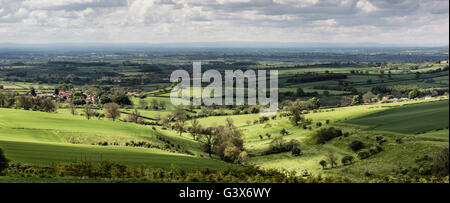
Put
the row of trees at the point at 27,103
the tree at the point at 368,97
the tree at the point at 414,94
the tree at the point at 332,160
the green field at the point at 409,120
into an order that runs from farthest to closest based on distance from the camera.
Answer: the tree at the point at 368,97
the tree at the point at 414,94
the row of trees at the point at 27,103
the green field at the point at 409,120
the tree at the point at 332,160

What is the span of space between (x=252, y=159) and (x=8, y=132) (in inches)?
1230

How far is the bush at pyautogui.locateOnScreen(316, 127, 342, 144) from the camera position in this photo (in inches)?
2235

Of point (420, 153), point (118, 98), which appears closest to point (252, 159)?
point (420, 153)

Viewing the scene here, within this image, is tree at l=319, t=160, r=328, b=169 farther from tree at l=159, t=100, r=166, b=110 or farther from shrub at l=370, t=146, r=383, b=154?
tree at l=159, t=100, r=166, b=110

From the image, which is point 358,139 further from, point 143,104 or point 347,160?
point 143,104

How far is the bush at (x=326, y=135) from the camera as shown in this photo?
5678cm

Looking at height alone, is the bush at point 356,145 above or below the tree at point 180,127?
above

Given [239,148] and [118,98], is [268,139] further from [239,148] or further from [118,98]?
[118,98]

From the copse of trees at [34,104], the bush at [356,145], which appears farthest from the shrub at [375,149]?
the copse of trees at [34,104]

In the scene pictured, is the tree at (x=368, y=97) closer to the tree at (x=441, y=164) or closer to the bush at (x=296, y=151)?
the bush at (x=296, y=151)

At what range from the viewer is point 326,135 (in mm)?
57469

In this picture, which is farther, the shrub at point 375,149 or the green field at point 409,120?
the green field at point 409,120

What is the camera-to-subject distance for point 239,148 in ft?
166
